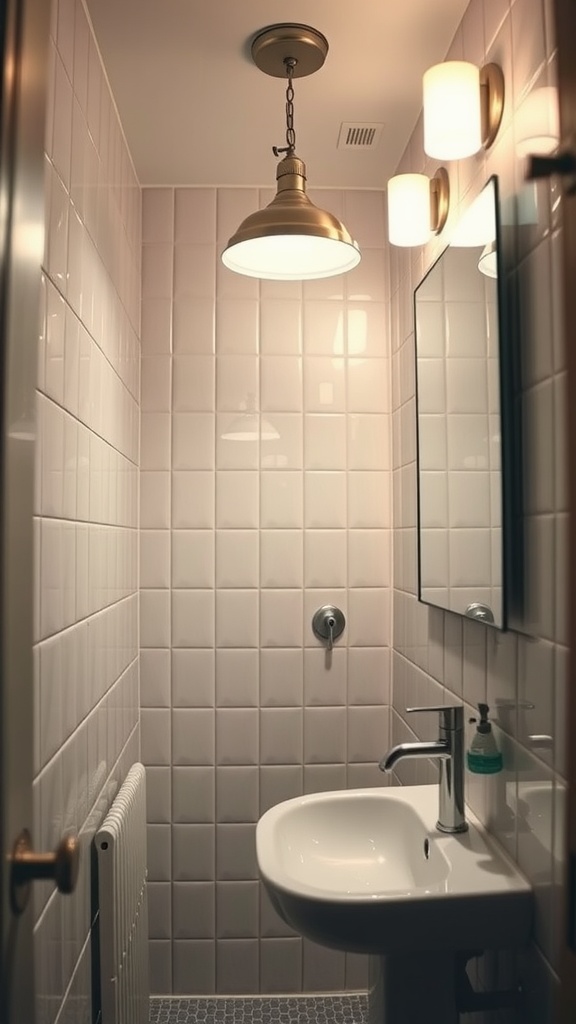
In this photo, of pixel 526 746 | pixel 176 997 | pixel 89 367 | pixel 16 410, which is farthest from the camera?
pixel 176 997

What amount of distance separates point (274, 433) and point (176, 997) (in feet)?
5.41

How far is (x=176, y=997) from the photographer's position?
2.11m

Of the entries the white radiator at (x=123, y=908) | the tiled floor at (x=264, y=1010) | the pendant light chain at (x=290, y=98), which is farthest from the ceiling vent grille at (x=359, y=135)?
the tiled floor at (x=264, y=1010)

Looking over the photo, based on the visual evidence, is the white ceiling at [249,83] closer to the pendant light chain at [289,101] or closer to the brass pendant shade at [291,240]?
the pendant light chain at [289,101]

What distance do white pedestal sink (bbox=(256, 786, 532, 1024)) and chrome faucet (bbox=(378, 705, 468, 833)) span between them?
36 mm

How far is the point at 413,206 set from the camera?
5.55 feet

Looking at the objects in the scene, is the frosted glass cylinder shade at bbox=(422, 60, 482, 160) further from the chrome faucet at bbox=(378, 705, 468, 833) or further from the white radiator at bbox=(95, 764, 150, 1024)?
the white radiator at bbox=(95, 764, 150, 1024)

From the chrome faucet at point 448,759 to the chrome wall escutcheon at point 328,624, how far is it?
72 cm

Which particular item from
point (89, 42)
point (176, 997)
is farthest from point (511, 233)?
point (176, 997)

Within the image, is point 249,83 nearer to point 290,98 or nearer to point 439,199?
point 290,98

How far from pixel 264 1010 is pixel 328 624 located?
1.10 meters

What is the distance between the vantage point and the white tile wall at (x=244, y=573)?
7.00 ft

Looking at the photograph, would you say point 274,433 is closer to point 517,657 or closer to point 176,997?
point 517,657

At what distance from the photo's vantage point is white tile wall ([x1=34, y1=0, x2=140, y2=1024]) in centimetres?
116
